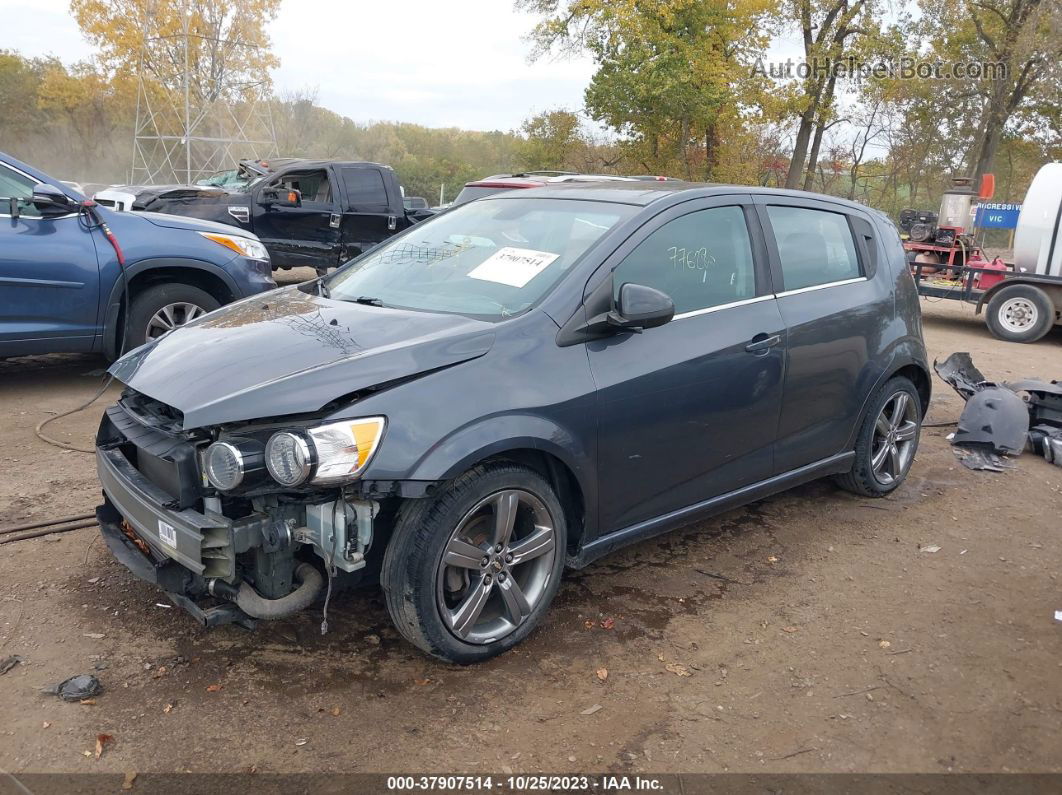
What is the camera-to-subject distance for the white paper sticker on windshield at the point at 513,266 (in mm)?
3599

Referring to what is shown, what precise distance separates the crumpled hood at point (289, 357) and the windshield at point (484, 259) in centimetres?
20

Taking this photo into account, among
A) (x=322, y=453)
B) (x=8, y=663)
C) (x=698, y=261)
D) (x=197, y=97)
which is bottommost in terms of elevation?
(x=8, y=663)

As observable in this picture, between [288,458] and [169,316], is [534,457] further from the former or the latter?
[169,316]

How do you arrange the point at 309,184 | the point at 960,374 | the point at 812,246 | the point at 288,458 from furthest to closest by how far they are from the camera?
the point at 309,184 < the point at 960,374 < the point at 812,246 < the point at 288,458

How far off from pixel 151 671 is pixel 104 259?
415cm

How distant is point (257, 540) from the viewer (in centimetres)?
281

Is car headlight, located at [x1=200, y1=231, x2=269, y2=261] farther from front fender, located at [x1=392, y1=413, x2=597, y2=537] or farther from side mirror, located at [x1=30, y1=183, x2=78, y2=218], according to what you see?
front fender, located at [x1=392, y1=413, x2=597, y2=537]

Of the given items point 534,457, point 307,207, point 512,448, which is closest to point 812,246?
point 534,457

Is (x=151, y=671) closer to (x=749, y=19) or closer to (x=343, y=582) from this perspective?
(x=343, y=582)

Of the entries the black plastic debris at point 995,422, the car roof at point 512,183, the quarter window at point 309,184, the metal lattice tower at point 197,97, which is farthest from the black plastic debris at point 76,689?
the metal lattice tower at point 197,97

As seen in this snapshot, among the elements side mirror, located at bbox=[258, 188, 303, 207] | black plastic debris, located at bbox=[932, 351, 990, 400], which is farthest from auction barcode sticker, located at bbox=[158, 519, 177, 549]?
side mirror, located at bbox=[258, 188, 303, 207]

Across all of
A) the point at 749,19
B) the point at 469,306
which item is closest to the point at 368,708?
the point at 469,306

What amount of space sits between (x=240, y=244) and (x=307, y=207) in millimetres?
5469

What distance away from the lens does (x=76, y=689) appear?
9.62ft
